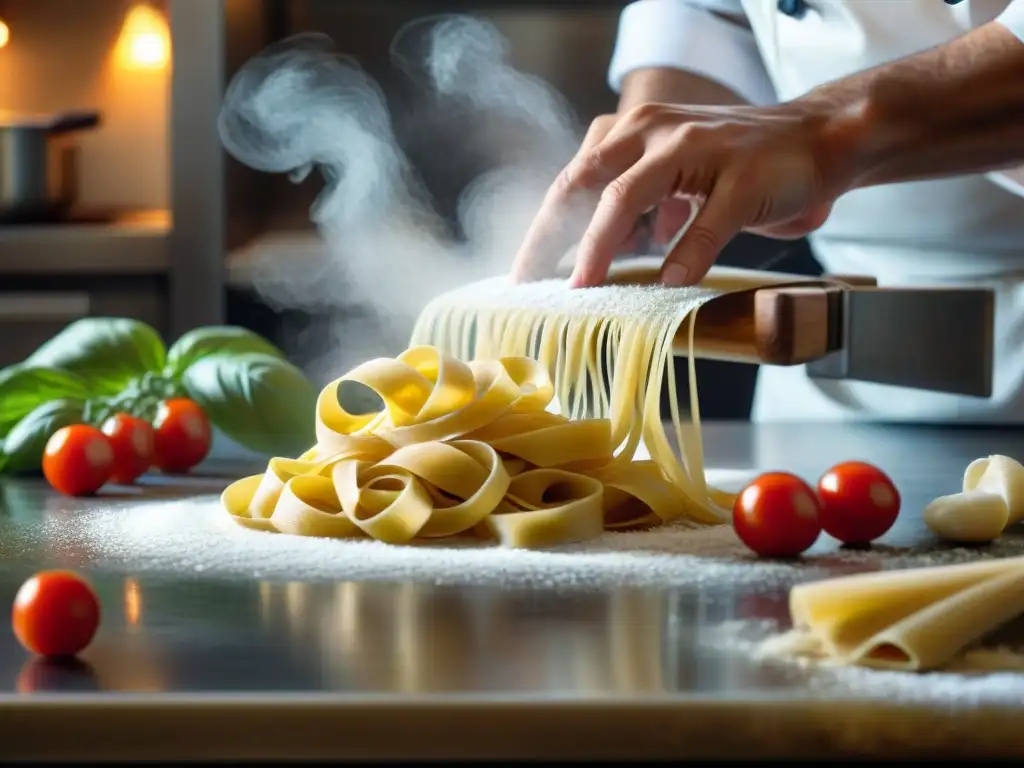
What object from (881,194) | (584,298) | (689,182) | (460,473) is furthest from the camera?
(881,194)

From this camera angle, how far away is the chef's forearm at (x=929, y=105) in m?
1.53

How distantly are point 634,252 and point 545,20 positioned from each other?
5.28 ft

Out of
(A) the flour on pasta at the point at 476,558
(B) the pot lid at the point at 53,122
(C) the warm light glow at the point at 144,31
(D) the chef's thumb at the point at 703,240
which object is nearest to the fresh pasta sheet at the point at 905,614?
(A) the flour on pasta at the point at 476,558

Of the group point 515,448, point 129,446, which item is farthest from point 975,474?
point 129,446

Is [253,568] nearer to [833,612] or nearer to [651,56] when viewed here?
[833,612]

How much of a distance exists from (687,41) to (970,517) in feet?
3.63

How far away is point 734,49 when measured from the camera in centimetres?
210

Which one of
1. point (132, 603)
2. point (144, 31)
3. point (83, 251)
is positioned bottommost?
point (132, 603)

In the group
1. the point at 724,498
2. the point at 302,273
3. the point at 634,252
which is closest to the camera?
the point at 724,498

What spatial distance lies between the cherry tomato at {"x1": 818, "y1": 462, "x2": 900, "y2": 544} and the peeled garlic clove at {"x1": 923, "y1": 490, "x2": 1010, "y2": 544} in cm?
4

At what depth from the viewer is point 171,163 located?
2.96 m

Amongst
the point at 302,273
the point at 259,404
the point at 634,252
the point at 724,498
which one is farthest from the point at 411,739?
the point at 302,273

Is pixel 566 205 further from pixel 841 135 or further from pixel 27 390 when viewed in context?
pixel 27 390

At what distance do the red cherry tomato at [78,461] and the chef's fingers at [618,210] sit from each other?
48 cm
